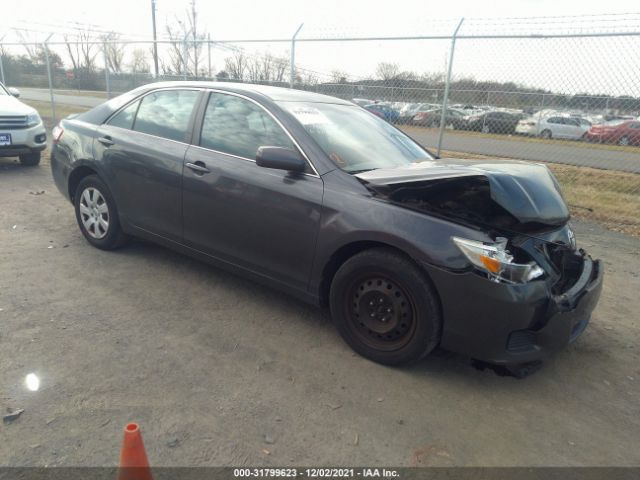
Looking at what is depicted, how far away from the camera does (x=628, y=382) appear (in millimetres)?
3006

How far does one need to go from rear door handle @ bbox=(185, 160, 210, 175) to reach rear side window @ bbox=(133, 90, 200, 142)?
0.96 feet

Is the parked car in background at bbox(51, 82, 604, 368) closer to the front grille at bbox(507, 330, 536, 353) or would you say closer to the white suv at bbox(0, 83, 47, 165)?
the front grille at bbox(507, 330, 536, 353)

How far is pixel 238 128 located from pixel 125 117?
1.40 meters

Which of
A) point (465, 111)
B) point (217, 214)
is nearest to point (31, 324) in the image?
point (217, 214)

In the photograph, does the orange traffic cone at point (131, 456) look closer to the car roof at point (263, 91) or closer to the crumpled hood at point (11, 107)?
the car roof at point (263, 91)

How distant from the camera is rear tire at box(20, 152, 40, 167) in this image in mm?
8242

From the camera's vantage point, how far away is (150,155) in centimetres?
393

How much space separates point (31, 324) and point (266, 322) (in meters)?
1.63

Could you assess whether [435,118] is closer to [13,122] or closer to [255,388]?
[255,388]

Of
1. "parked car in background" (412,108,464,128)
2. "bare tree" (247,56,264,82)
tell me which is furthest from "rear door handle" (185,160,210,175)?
"bare tree" (247,56,264,82)

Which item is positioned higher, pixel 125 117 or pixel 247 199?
pixel 125 117

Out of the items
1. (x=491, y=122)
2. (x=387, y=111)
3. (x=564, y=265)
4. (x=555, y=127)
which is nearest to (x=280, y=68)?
(x=387, y=111)

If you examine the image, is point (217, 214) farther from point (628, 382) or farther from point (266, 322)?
point (628, 382)

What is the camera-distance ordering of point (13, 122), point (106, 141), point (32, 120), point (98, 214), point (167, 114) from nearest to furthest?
1. point (167, 114)
2. point (106, 141)
3. point (98, 214)
4. point (13, 122)
5. point (32, 120)
